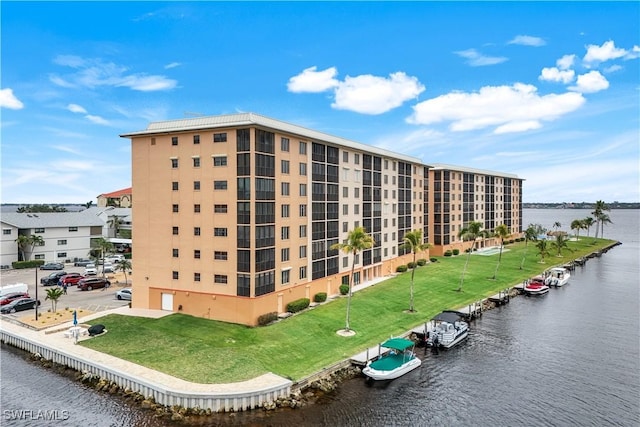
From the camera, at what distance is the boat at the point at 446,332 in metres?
47.7

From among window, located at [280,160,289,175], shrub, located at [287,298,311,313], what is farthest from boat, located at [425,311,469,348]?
window, located at [280,160,289,175]

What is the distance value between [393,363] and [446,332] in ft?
36.3

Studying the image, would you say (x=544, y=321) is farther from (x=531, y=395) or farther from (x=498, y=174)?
(x=498, y=174)

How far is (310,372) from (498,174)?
372 feet

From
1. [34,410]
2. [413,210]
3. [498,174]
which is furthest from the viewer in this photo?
[498,174]

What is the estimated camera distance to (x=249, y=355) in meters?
39.5

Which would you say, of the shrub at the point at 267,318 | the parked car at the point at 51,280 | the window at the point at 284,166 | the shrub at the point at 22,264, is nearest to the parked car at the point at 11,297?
the parked car at the point at 51,280

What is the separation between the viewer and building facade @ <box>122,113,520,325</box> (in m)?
48.0

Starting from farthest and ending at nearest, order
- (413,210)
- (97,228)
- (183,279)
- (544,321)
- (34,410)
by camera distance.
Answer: (97,228)
(413,210)
(544,321)
(183,279)
(34,410)

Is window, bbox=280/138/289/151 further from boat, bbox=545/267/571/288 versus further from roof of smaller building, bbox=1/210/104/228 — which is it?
roof of smaller building, bbox=1/210/104/228

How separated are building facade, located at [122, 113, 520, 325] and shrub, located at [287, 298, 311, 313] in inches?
33.2

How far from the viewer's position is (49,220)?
97188 millimetres

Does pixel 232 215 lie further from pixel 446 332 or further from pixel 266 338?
pixel 446 332

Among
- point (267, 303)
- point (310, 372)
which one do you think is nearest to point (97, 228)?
point (267, 303)
